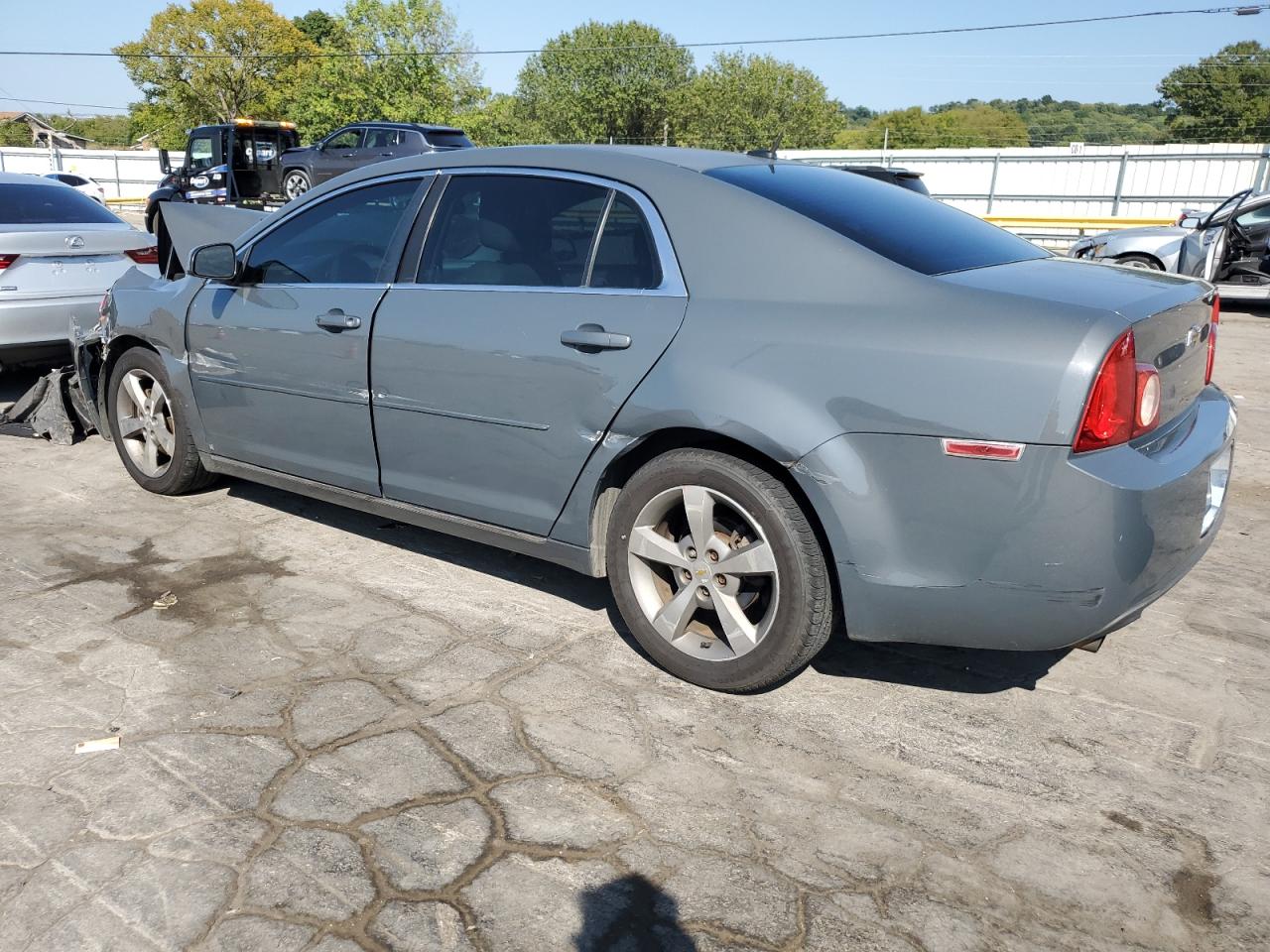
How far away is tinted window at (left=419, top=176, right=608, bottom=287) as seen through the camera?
3.53 meters

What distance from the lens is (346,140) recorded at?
908 inches

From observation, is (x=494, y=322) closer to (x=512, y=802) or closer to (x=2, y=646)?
(x=512, y=802)

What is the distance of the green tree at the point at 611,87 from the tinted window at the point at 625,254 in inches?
3437

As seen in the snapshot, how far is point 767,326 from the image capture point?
3023 millimetres

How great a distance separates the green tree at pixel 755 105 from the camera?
90.4 metres

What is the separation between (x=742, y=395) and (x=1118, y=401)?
3.26 feet

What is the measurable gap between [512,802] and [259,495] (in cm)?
322

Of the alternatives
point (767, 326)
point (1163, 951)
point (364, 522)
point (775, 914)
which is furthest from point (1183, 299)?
point (364, 522)

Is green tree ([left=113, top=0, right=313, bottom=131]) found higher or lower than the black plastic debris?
higher

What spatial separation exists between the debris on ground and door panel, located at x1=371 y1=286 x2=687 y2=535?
1.36m

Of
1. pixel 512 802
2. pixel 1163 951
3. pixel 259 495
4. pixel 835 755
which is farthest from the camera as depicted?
pixel 259 495

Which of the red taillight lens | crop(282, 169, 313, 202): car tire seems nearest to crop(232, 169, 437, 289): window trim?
the red taillight lens

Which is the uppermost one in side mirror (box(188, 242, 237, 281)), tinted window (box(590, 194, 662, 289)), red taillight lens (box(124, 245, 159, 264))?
tinted window (box(590, 194, 662, 289))

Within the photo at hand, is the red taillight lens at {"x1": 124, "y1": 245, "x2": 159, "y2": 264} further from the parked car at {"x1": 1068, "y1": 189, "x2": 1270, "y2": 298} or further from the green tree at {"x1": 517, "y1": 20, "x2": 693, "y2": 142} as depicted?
the green tree at {"x1": 517, "y1": 20, "x2": 693, "y2": 142}
